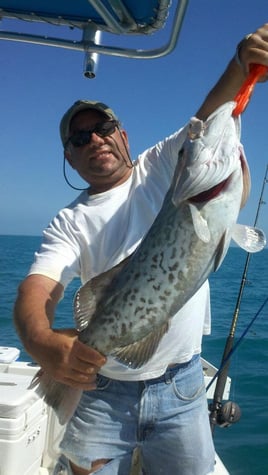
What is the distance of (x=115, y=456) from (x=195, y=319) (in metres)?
0.90

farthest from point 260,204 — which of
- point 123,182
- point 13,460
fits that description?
point 13,460

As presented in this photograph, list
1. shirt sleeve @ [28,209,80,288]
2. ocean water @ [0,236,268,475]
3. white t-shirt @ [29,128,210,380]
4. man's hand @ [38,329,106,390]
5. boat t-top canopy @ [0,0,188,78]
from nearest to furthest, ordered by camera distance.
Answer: man's hand @ [38,329,106,390] → shirt sleeve @ [28,209,80,288] → white t-shirt @ [29,128,210,380] → boat t-top canopy @ [0,0,188,78] → ocean water @ [0,236,268,475]

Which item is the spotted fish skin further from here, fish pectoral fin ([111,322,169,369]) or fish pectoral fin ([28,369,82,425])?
fish pectoral fin ([28,369,82,425])

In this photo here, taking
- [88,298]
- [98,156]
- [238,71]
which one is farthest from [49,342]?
[238,71]

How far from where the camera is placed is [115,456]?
9.71 ft

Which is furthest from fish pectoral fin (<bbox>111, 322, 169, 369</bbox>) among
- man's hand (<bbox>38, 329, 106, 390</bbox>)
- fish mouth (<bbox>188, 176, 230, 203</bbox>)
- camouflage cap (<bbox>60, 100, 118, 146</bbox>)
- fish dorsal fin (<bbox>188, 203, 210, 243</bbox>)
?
camouflage cap (<bbox>60, 100, 118, 146</bbox>)

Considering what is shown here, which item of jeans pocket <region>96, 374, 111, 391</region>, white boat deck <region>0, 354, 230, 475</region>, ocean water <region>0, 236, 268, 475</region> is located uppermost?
jeans pocket <region>96, 374, 111, 391</region>

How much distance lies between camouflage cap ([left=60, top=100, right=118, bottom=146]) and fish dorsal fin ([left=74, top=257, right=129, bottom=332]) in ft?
3.31

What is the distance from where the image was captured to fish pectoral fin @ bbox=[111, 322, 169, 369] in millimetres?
2361

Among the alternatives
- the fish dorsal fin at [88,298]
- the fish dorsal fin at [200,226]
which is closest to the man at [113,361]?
the fish dorsal fin at [88,298]

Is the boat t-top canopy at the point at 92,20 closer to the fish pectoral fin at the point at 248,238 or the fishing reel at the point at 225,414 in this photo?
the fish pectoral fin at the point at 248,238

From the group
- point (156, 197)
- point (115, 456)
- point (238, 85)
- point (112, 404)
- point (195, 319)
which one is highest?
point (238, 85)

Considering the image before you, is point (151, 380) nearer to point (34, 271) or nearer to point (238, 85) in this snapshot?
point (34, 271)

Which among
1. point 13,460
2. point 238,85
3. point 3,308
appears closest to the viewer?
point 238,85
